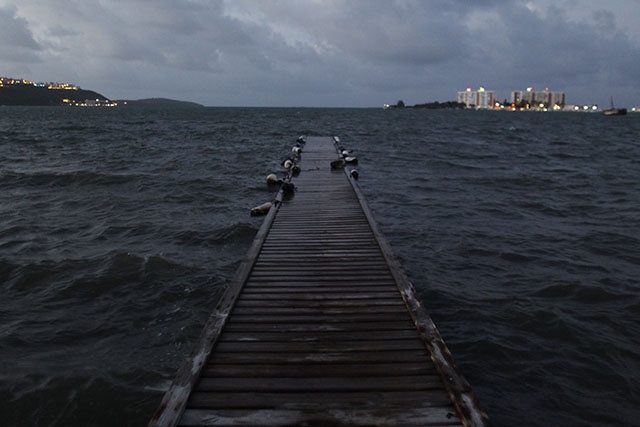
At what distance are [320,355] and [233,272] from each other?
6.35 meters

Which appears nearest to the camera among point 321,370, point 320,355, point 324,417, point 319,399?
point 324,417

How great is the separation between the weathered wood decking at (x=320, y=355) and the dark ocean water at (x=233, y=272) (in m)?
1.61

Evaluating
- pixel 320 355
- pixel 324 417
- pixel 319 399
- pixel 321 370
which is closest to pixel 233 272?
pixel 320 355

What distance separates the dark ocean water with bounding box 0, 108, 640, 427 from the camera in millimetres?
7039

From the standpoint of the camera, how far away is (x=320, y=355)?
5.98m

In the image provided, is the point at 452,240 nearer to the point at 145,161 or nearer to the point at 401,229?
the point at 401,229

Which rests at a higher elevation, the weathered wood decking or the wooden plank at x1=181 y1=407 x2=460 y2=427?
the weathered wood decking

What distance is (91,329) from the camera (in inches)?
352

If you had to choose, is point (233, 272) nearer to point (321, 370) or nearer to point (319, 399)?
point (321, 370)

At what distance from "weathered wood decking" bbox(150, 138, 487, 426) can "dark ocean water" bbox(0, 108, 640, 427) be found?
1610mm

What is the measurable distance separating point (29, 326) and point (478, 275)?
34.6 ft

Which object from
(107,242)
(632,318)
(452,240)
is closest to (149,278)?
(107,242)

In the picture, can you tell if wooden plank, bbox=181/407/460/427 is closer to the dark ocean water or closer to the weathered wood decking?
the weathered wood decking

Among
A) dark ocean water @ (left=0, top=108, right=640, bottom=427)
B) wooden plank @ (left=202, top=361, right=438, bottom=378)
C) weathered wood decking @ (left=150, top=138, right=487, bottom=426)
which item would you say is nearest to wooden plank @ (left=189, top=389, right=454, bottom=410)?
weathered wood decking @ (left=150, top=138, right=487, bottom=426)
